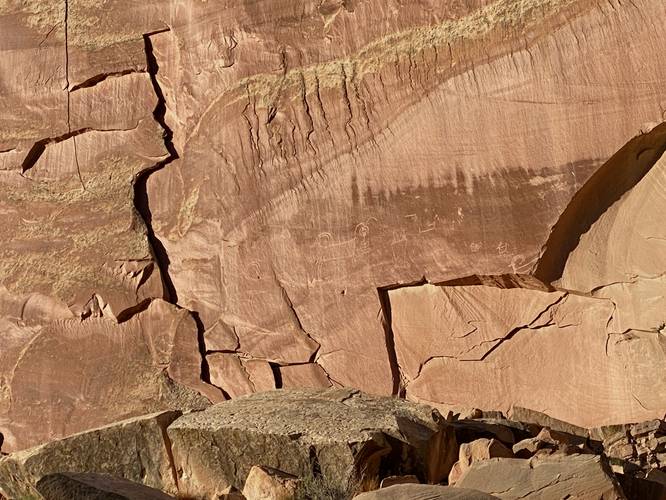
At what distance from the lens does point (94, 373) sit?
238 inches

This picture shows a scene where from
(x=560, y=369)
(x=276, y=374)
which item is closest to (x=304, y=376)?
(x=276, y=374)

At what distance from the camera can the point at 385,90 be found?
17.9 feet

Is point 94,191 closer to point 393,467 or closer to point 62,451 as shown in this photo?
point 62,451

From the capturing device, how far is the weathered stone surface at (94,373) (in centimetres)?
594

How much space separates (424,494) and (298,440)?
2.50 feet

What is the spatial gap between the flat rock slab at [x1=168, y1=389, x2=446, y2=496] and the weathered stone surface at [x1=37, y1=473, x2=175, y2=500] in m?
0.32

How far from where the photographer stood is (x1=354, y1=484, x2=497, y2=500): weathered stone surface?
357cm

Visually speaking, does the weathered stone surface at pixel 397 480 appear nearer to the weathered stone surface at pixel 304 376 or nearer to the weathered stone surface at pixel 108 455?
the weathered stone surface at pixel 108 455

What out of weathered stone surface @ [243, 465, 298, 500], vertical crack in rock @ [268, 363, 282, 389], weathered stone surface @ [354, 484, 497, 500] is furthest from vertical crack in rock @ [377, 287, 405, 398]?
weathered stone surface @ [354, 484, 497, 500]

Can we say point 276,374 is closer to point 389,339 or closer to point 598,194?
point 389,339

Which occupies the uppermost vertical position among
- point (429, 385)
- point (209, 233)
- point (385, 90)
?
point (385, 90)

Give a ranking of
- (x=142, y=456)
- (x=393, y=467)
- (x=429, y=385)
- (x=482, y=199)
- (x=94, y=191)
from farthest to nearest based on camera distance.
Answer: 1. (x=94, y=191)
2. (x=429, y=385)
3. (x=482, y=199)
4. (x=142, y=456)
5. (x=393, y=467)

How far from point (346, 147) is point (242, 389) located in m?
1.32

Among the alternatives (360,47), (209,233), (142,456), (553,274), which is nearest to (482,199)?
(553,274)
